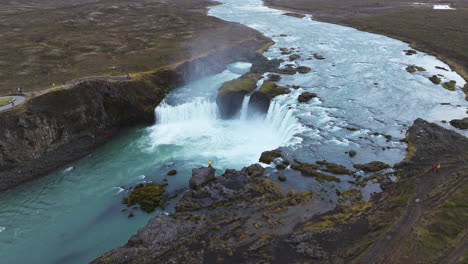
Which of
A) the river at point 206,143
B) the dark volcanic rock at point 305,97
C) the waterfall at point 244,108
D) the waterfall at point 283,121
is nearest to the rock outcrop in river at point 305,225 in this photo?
the river at point 206,143

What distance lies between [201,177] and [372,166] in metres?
24.5

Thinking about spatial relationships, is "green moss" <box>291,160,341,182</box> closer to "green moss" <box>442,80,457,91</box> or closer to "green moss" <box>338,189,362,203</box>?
"green moss" <box>338,189,362,203</box>

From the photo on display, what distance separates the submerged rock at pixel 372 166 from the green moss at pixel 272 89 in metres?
26.2

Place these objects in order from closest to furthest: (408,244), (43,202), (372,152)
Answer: (408,244)
(43,202)
(372,152)

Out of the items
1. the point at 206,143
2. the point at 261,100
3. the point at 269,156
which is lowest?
the point at 206,143

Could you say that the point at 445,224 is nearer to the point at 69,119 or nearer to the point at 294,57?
the point at 69,119

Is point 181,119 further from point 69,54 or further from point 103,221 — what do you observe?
point 69,54

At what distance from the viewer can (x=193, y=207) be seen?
116ft

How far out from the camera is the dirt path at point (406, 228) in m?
26.1

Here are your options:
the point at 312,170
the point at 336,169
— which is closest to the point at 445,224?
the point at 336,169

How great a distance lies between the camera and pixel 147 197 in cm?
3838

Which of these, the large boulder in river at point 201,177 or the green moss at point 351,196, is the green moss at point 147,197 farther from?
the green moss at point 351,196

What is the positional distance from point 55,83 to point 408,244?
63238 mm

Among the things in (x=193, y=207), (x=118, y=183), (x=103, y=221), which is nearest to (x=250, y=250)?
(x=193, y=207)
